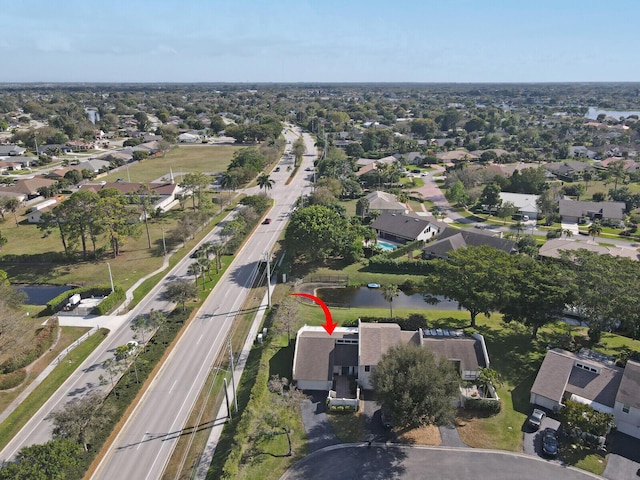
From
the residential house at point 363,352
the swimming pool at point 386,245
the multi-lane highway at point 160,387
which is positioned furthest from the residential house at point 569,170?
the multi-lane highway at point 160,387

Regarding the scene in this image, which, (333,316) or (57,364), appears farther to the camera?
(333,316)

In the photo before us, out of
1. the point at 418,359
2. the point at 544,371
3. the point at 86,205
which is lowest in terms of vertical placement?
the point at 544,371

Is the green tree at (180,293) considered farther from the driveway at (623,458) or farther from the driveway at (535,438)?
the driveway at (623,458)

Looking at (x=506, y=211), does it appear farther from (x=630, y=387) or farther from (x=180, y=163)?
(x=180, y=163)

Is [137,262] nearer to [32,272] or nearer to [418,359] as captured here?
[32,272]

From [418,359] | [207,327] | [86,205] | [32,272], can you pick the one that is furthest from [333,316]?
[32,272]

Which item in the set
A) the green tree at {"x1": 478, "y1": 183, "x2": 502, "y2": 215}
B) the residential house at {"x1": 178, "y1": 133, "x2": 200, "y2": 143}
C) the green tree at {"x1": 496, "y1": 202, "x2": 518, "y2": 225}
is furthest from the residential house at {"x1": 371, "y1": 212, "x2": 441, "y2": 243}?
the residential house at {"x1": 178, "y1": 133, "x2": 200, "y2": 143}
